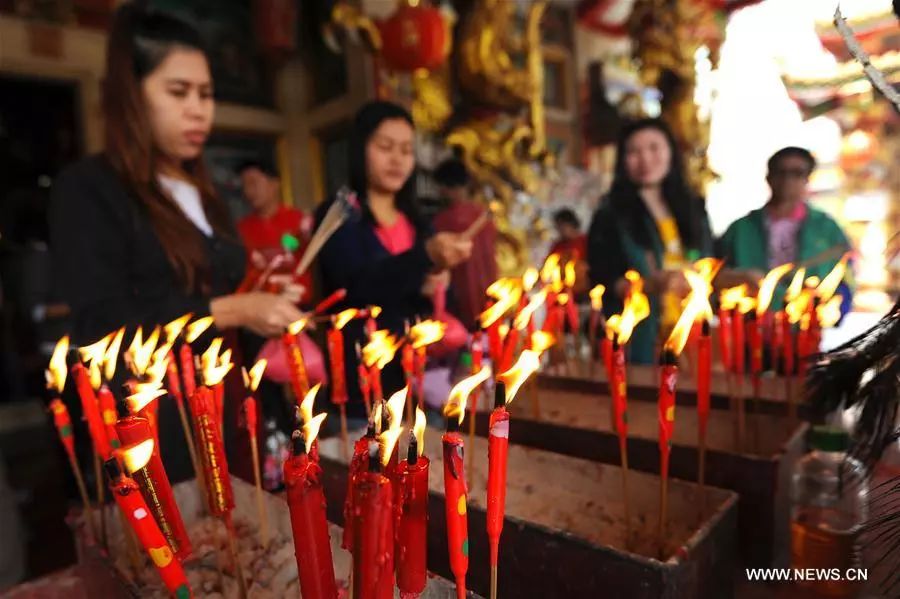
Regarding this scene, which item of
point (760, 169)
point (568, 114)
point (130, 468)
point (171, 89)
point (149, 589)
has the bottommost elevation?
point (149, 589)

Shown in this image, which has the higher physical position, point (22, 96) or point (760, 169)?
point (22, 96)

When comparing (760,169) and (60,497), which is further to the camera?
(60,497)

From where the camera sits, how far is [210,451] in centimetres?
68

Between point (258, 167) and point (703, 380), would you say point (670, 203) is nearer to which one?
point (703, 380)

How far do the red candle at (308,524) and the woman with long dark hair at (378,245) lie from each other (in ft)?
3.53

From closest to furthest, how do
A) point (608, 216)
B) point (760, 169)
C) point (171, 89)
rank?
point (171, 89)
point (760, 169)
point (608, 216)

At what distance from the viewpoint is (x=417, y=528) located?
50cm

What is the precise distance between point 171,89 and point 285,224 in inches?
60.9

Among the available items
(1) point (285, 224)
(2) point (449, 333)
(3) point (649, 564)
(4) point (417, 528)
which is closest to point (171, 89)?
(2) point (449, 333)

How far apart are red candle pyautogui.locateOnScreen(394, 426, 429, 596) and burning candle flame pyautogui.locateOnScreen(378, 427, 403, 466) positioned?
16 mm

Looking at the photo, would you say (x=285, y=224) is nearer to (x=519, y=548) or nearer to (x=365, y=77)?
(x=365, y=77)

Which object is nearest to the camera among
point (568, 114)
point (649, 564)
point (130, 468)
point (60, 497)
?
point (130, 468)

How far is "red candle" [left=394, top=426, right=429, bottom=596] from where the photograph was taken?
47 cm

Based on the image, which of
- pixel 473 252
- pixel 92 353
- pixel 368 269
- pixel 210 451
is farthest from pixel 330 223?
pixel 473 252
